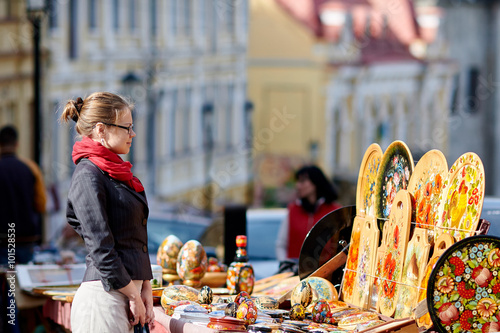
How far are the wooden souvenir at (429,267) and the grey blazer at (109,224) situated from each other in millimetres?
1022

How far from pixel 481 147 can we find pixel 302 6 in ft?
16.3

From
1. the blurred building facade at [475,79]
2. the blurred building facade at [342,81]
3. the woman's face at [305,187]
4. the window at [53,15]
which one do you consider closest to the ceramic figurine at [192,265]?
the woman's face at [305,187]

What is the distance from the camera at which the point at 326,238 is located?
414cm

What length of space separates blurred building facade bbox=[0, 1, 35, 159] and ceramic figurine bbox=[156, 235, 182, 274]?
356 inches

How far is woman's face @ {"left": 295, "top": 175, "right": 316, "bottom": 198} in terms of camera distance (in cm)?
587

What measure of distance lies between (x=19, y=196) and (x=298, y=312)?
3.44 m

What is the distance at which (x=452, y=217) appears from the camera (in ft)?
11.1

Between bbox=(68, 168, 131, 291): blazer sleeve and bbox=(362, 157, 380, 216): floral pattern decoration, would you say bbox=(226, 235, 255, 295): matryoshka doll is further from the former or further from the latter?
bbox=(68, 168, 131, 291): blazer sleeve

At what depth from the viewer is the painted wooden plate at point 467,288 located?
3199 mm

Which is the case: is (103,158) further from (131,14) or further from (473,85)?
(473,85)

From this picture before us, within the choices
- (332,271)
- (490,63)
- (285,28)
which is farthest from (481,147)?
(332,271)

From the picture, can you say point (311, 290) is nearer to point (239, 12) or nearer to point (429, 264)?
point (429, 264)

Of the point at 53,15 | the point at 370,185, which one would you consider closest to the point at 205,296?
the point at 370,185

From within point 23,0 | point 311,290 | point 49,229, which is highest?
point 23,0
